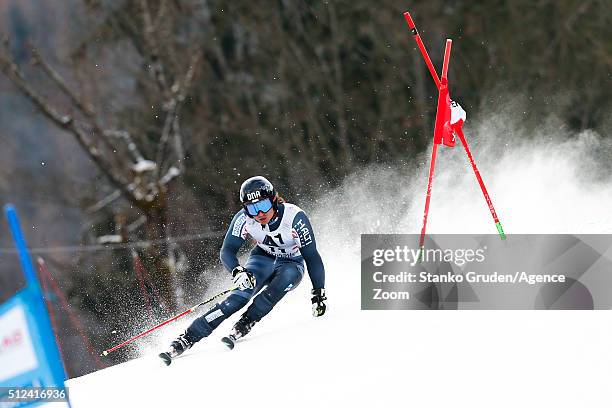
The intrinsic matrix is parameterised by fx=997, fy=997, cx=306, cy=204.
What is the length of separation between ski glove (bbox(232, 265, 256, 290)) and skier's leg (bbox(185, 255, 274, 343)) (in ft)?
0.47

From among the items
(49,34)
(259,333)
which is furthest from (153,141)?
(259,333)

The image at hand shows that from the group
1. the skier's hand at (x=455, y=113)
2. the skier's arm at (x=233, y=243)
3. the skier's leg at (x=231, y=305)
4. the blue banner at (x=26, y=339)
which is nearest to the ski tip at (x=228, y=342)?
the skier's leg at (x=231, y=305)

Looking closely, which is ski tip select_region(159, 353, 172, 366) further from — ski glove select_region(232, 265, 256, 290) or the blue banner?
the blue banner

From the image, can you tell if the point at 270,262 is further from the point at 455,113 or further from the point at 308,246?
the point at 455,113

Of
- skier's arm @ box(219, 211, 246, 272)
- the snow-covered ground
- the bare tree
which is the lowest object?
the snow-covered ground

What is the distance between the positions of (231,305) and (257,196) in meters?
0.78

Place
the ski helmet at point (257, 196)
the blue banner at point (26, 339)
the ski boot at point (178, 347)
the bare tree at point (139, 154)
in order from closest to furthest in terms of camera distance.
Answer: the blue banner at point (26, 339), the ski boot at point (178, 347), the ski helmet at point (257, 196), the bare tree at point (139, 154)

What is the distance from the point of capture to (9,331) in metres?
4.87

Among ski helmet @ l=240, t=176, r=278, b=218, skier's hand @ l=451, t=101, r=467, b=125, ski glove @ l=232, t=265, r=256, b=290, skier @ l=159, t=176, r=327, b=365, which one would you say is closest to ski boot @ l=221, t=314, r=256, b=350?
skier @ l=159, t=176, r=327, b=365

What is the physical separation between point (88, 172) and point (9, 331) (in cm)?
2247

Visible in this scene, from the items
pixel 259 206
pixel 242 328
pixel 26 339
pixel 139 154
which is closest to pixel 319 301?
pixel 242 328

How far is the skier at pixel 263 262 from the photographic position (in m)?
6.66

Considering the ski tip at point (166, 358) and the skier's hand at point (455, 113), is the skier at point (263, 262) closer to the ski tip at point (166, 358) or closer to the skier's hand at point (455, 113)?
the ski tip at point (166, 358)

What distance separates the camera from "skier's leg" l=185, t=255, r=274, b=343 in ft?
21.9
